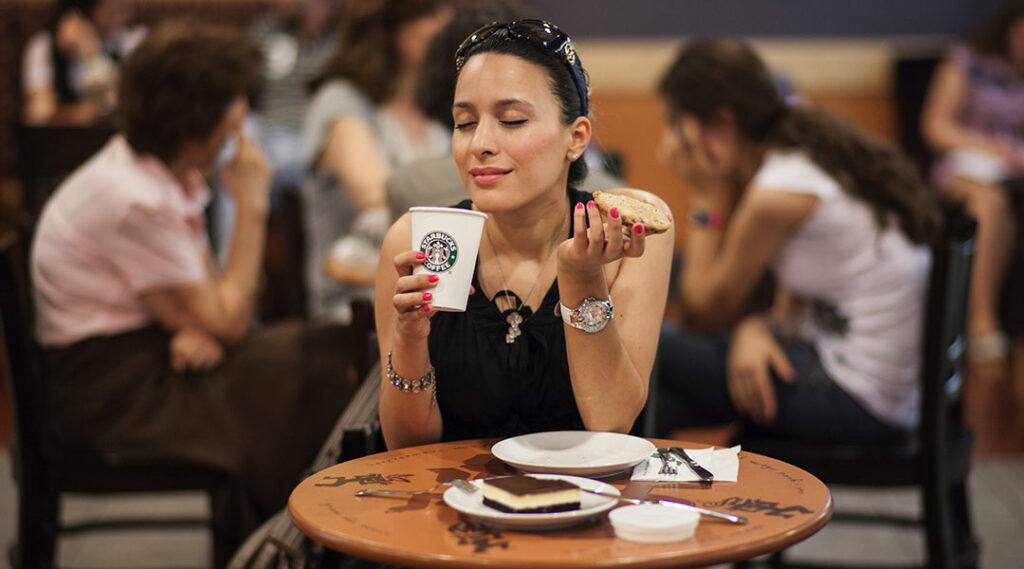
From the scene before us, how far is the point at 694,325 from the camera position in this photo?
289 centimetres

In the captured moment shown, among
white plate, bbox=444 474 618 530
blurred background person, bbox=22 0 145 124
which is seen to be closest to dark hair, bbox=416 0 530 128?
white plate, bbox=444 474 618 530

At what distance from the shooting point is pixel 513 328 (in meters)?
1.66

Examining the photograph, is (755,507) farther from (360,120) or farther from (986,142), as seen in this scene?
(986,142)

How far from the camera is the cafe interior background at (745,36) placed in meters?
6.29

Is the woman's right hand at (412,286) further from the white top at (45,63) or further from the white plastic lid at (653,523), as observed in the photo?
the white top at (45,63)

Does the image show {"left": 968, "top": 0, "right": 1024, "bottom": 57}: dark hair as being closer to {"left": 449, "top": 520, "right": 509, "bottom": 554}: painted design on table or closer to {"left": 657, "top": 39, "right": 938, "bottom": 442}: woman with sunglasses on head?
{"left": 657, "top": 39, "right": 938, "bottom": 442}: woman with sunglasses on head

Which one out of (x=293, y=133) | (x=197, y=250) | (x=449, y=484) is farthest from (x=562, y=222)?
(x=293, y=133)

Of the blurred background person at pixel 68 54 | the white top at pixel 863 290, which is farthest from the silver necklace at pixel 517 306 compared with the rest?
the blurred background person at pixel 68 54

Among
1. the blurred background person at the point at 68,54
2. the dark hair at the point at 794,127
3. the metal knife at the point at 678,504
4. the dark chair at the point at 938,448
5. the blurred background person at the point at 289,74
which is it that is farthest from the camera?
the blurred background person at the point at 289,74

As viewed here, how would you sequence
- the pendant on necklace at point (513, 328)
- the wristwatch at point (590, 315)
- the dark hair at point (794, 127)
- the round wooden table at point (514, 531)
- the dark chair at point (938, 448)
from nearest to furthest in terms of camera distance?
the round wooden table at point (514, 531), the wristwatch at point (590, 315), the pendant on necklace at point (513, 328), the dark chair at point (938, 448), the dark hair at point (794, 127)

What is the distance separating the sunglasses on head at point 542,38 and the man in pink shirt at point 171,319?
114 cm

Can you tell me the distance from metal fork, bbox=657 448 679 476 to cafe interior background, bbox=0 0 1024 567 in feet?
15.9

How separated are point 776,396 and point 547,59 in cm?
122

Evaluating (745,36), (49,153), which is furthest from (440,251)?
(745,36)
